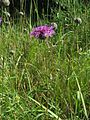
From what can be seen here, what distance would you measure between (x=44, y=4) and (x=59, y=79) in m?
2.73

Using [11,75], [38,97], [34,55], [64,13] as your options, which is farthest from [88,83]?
[64,13]

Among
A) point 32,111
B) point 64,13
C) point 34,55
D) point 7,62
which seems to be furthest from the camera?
point 64,13

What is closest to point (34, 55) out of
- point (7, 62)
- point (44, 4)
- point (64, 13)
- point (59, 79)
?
point (7, 62)

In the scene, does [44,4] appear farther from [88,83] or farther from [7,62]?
[88,83]

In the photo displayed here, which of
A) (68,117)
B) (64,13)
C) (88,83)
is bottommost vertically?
(68,117)

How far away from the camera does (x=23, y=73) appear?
2.34 m

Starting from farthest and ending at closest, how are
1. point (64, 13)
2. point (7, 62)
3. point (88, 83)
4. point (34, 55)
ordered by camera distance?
point (64, 13)
point (34, 55)
point (7, 62)
point (88, 83)

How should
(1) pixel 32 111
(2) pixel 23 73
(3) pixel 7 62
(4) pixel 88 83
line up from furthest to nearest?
(3) pixel 7 62 < (2) pixel 23 73 < (4) pixel 88 83 < (1) pixel 32 111

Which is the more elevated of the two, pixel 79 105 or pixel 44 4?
pixel 44 4

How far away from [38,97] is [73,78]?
232mm

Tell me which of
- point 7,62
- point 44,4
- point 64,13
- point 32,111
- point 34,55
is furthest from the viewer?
point 44,4

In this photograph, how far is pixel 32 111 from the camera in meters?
2.02

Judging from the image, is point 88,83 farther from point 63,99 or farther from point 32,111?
point 32,111

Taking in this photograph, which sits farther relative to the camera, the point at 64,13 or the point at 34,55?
the point at 64,13
